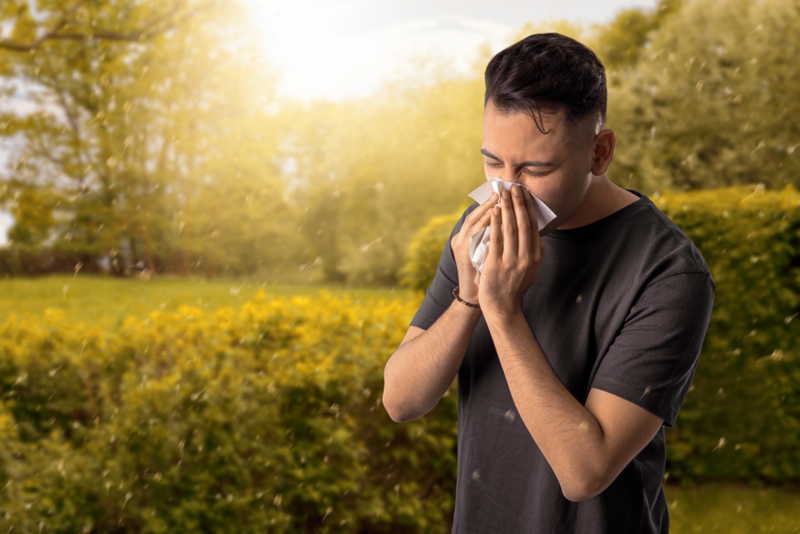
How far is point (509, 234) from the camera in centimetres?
123

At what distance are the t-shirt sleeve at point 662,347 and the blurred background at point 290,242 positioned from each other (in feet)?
8.33

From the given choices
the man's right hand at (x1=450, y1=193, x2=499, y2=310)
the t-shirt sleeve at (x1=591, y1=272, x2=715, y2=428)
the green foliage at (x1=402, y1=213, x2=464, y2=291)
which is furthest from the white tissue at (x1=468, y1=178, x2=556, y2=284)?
the green foliage at (x1=402, y1=213, x2=464, y2=291)

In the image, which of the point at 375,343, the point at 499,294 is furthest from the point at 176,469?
the point at 499,294

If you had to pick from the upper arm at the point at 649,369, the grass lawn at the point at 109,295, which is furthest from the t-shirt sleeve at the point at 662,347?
the grass lawn at the point at 109,295

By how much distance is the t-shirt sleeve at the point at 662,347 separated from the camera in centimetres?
114

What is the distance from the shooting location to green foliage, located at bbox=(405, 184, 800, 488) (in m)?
4.85

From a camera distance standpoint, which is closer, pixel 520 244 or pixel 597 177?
pixel 520 244

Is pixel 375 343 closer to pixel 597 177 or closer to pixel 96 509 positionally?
pixel 96 509

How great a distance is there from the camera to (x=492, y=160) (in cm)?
132

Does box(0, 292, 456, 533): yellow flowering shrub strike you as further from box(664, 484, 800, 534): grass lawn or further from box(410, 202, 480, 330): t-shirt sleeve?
box(664, 484, 800, 534): grass lawn

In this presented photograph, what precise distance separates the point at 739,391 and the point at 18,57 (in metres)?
9.09

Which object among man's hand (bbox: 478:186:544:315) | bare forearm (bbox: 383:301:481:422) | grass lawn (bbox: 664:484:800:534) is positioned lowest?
grass lawn (bbox: 664:484:800:534)

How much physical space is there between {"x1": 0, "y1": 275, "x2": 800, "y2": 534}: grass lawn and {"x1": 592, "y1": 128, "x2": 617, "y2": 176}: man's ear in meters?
3.44

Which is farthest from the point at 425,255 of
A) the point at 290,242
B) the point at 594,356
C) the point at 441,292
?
the point at 290,242
